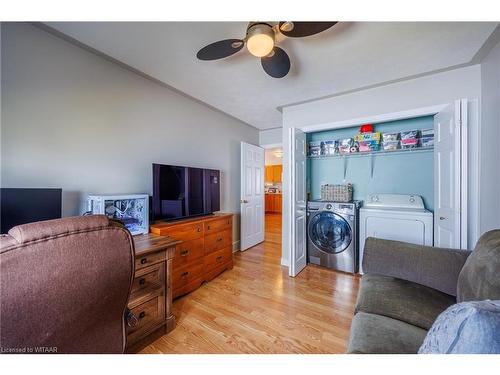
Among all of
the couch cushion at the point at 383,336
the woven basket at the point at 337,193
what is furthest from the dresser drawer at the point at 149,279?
the woven basket at the point at 337,193

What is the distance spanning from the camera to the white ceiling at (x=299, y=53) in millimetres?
1437

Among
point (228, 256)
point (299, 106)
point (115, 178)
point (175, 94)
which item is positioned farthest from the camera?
point (299, 106)

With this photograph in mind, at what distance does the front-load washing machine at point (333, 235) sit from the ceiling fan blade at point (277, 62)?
72.5 inches

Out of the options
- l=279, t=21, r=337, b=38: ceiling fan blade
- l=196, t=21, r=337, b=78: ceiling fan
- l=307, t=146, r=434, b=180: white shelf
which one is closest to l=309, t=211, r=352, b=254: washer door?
l=307, t=146, r=434, b=180: white shelf

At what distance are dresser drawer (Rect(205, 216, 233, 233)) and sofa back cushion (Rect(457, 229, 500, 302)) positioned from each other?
2.10m

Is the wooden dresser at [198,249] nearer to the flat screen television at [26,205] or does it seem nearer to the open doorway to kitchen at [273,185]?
the flat screen television at [26,205]

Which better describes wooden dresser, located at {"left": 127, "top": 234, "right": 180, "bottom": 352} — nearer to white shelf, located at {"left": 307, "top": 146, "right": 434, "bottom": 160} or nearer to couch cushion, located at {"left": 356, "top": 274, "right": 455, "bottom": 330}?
couch cushion, located at {"left": 356, "top": 274, "right": 455, "bottom": 330}

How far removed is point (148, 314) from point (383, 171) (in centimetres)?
329

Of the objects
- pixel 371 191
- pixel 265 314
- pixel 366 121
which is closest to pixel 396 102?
pixel 366 121

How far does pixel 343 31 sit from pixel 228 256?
2.64 metres

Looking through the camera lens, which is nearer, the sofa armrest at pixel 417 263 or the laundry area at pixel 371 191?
the sofa armrest at pixel 417 263

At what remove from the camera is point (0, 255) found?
434 millimetres

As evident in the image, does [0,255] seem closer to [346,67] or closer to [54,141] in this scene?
[54,141]

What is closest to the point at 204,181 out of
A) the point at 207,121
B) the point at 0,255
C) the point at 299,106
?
the point at 207,121
